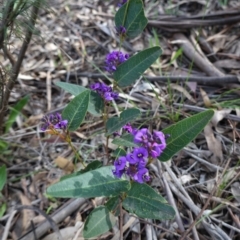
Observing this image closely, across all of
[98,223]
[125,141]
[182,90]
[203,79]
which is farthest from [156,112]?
[98,223]

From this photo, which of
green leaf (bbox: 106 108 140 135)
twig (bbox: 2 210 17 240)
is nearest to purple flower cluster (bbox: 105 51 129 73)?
green leaf (bbox: 106 108 140 135)

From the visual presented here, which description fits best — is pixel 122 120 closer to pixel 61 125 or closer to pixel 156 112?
pixel 61 125

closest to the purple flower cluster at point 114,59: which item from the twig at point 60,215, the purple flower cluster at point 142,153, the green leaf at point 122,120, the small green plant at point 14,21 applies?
the green leaf at point 122,120

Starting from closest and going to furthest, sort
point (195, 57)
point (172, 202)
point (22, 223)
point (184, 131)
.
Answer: point (184, 131), point (172, 202), point (22, 223), point (195, 57)

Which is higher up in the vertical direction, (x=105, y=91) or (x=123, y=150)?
(x=105, y=91)

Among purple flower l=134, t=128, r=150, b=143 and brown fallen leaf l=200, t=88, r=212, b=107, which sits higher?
purple flower l=134, t=128, r=150, b=143

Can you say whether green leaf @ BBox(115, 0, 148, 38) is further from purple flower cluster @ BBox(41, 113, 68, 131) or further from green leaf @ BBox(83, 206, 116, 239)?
green leaf @ BBox(83, 206, 116, 239)
